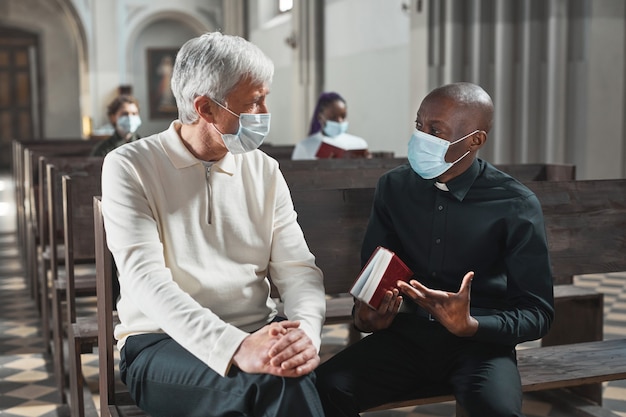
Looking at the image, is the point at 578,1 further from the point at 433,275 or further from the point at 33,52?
the point at 33,52

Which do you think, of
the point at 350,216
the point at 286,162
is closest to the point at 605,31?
the point at 286,162

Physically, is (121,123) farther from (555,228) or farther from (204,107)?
(204,107)

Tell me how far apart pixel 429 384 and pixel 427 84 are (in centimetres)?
658

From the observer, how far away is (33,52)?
21.0 meters

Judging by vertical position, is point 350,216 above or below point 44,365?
above

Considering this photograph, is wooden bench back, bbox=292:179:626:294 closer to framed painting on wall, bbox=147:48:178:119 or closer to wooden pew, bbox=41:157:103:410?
wooden pew, bbox=41:157:103:410

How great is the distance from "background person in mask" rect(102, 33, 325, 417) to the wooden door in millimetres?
19810

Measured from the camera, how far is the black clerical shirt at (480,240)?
2484 mm

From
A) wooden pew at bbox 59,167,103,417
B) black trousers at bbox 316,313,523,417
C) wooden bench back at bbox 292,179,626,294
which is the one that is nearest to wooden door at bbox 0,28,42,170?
wooden pew at bbox 59,167,103,417

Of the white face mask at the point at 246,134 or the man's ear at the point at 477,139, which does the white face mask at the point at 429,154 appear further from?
the white face mask at the point at 246,134

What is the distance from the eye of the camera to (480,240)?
2553mm

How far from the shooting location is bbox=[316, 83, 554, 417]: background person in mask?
2451 mm

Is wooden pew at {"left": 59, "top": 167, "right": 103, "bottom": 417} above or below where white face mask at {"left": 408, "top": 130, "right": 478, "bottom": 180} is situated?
below

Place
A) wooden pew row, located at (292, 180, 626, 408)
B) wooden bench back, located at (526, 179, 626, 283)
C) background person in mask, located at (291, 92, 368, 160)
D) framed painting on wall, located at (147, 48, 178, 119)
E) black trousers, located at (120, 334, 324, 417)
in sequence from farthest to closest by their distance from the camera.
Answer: framed painting on wall, located at (147, 48, 178, 119)
background person in mask, located at (291, 92, 368, 160)
wooden bench back, located at (526, 179, 626, 283)
wooden pew row, located at (292, 180, 626, 408)
black trousers, located at (120, 334, 324, 417)
